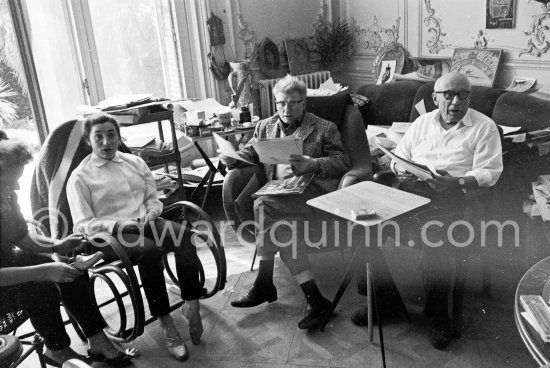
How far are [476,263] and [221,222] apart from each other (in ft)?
5.76

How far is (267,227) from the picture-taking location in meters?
2.56

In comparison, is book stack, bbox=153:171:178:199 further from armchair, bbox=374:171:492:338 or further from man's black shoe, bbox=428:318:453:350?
man's black shoe, bbox=428:318:453:350

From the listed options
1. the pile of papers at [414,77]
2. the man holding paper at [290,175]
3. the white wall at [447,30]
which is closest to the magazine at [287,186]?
the man holding paper at [290,175]

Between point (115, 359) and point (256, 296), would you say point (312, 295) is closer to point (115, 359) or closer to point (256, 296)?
point (256, 296)

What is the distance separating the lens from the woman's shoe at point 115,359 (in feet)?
7.52

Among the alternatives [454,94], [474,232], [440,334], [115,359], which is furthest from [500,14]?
[115,359]

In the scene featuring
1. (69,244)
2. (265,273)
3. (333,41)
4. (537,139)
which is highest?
(333,41)

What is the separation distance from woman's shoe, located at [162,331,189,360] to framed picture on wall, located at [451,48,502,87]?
2.66 metres

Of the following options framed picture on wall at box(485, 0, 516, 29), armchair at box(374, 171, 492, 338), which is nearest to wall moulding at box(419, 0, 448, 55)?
framed picture on wall at box(485, 0, 516, 29)

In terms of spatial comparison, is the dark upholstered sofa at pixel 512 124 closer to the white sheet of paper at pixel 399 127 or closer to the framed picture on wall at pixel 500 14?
the white sheet of paper at pixel 399 127

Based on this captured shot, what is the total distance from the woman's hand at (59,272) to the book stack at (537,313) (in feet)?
5.32

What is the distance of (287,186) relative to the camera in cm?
267

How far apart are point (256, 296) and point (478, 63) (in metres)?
2.35

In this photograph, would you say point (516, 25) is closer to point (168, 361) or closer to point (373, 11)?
point (373, 11)
